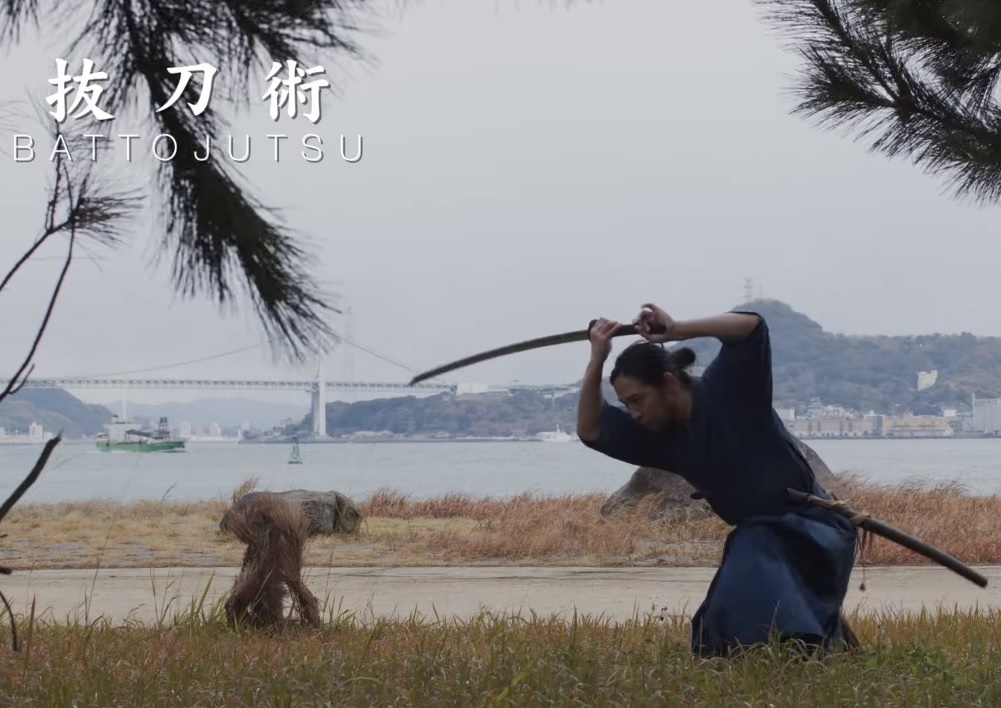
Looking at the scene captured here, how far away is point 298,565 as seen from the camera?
6.20m

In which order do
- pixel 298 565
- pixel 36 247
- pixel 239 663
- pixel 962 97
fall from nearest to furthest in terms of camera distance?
Result: 1. pixel 36 247
2. pixel 239 663
3. pixel 962 97
4. pixel 298 565

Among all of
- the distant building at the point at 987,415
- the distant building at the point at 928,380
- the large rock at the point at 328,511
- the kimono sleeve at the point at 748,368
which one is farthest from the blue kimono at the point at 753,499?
the distant building at the point at 987,415

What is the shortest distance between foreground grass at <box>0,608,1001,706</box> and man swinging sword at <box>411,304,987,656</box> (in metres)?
0.15

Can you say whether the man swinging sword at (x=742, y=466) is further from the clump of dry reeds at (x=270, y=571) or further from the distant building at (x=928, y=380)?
the distant building at (x=928, y=380)

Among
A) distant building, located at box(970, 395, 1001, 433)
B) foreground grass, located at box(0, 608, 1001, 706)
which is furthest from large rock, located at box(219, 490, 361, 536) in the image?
distant building, located at box(970, 395, 1001, 433)

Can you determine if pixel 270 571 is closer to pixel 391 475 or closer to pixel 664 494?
pixel 664 494

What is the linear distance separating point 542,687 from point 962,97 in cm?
323

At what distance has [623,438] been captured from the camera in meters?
4.62

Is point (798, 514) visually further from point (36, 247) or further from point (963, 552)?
point (963, 552)

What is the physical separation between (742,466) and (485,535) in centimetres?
692

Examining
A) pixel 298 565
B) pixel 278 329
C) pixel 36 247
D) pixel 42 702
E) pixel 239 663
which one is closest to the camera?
pixel 278 329

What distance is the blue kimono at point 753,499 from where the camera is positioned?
14.8ft

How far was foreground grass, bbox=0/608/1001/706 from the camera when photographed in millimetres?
4234

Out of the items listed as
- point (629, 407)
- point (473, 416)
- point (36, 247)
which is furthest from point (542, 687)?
point (473, 416)
